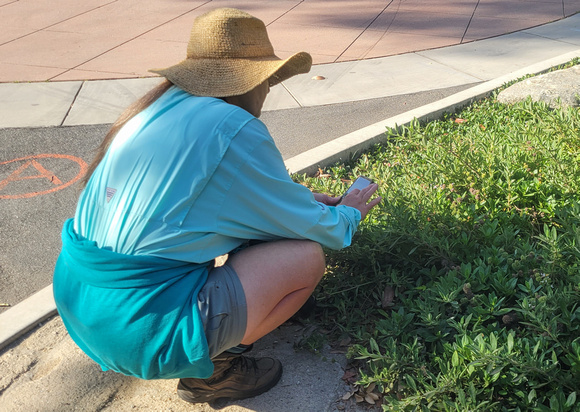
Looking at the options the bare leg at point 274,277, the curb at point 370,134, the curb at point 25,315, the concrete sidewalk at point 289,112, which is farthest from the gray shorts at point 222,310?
the curb at point 370,134

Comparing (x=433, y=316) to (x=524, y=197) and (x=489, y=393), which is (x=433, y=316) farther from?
(x=524, y=197)

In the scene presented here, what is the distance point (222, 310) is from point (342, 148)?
104 inches

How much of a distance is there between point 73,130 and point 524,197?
4070 mm

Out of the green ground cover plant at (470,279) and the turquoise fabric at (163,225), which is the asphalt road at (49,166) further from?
the green ground cover plant at (470,279)

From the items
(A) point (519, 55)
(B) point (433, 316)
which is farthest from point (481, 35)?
(B) point (433, 316)

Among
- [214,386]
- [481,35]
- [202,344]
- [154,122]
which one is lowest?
[481,35]

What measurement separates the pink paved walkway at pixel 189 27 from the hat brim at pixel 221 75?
16.2 ft

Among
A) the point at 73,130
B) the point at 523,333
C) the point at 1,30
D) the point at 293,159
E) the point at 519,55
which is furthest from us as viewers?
the point at 1,30

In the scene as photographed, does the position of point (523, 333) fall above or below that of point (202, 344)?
below

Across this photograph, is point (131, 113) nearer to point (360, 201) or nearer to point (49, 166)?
point (360, 201)

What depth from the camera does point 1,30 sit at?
29.1 ft

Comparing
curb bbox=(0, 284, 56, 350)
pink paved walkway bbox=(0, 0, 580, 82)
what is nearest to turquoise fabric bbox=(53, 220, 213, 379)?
curb bbox=(0, 284, 56, 350)

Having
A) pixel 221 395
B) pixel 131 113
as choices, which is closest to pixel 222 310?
pixel 221 395

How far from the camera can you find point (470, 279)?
2.58 meters
